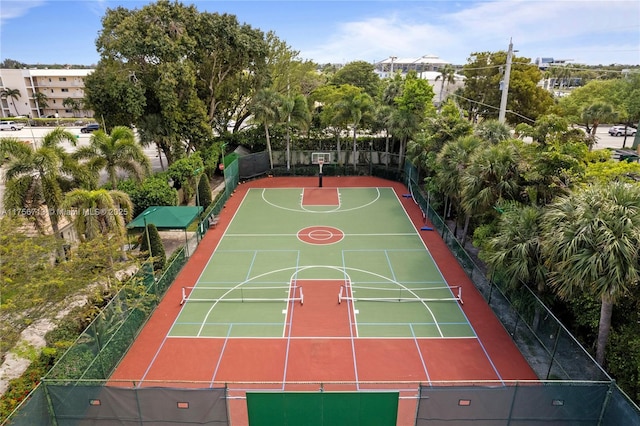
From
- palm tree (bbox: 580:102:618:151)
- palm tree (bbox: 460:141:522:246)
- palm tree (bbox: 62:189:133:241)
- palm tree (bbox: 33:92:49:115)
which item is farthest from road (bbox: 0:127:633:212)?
palm tree (bbox: 460:141:522:246)

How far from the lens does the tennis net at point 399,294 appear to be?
57.8 feet

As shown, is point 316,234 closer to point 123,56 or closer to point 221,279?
point 221,279

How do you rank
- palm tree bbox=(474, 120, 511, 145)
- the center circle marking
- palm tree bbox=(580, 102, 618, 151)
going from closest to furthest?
palm tree bbox=(474, 120, 511, 145) → the center circle marking → palm tree bbox=(580, 102, 618, 151)

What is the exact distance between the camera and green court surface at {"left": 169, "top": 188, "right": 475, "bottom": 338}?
16047 millimetres

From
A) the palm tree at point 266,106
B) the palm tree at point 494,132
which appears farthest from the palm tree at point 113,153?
the palm tree at point 494,132

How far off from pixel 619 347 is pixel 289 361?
32.5 feet

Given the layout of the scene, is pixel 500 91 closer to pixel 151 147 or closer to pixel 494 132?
pixel 494 132

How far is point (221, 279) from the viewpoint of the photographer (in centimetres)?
1944

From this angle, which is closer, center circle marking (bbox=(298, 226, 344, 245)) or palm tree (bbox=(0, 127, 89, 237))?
palm tree (bbox=(0, 127, 89, 237))

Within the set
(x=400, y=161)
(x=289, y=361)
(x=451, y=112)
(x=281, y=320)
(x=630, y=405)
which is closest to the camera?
(x=630, y=405)

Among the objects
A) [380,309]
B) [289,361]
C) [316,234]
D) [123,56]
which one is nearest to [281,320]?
[289,361]

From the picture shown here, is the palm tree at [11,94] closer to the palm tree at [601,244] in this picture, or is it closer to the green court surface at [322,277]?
the green court surface at [322,277]

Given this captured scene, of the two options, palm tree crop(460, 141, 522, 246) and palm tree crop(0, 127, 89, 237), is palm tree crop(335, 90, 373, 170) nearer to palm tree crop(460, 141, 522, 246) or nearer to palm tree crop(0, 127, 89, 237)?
palm tree crop(460, 141, 522, 246)

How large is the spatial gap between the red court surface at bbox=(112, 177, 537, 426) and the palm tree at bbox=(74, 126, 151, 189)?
25.0ft
